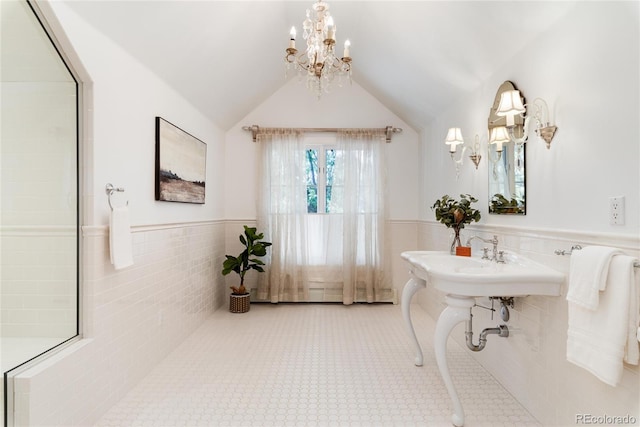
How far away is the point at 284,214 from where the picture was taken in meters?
4.09

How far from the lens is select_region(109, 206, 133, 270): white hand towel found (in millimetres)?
1872

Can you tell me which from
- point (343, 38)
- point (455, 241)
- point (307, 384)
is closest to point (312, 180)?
point (343, 38)

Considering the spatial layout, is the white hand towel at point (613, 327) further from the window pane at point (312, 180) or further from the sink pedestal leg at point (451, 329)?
the window pane at point (312, 180)

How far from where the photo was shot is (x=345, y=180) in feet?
13.5

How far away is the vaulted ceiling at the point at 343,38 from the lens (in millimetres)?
1932

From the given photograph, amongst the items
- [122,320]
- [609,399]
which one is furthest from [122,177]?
[609,399]

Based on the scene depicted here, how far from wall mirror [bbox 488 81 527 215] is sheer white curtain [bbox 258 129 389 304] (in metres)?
1.77

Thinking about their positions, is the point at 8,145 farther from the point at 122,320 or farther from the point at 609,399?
the point at 609,399

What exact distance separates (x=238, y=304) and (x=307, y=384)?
1798 mm

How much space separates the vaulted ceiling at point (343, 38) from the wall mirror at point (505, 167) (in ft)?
1.27

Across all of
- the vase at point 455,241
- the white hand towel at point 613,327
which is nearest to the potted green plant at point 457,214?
the vase at point 455,241

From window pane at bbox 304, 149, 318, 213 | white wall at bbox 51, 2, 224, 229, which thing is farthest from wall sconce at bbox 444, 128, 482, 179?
white wall at bbox 51, 2, 224, 229

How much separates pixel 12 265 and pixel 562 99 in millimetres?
2768

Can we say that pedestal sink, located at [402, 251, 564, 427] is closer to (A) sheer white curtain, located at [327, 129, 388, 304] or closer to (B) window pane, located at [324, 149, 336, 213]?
(A) sheer white curtain, located at [327, 129, 388, 304]
